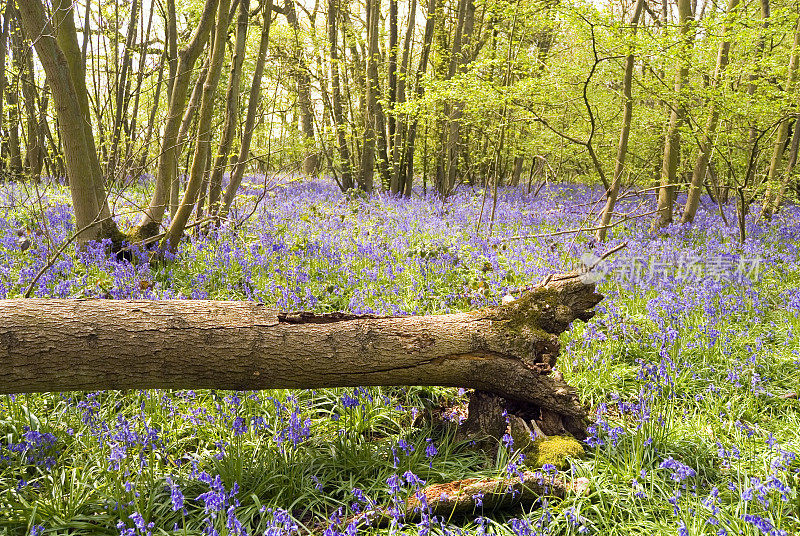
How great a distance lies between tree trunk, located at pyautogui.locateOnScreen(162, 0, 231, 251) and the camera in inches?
244

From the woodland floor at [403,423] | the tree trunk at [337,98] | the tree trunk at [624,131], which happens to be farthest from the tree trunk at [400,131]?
the woodland floor at [403,423]

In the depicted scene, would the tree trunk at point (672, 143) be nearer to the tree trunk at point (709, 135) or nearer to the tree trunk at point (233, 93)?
the tree trunk at point (709, 135)

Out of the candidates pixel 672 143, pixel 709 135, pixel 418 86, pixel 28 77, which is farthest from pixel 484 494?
pixel 418 86

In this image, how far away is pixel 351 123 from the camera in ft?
48.4

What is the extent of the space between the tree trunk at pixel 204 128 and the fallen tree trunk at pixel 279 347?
3.64 meters

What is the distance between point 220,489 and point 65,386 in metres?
0.96

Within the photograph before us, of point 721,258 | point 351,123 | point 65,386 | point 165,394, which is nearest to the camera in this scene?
point 65,386

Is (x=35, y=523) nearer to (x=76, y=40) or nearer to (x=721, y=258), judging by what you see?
(x=76, y=40)

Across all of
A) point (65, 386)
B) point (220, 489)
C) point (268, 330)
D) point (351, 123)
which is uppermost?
point (351, 123)

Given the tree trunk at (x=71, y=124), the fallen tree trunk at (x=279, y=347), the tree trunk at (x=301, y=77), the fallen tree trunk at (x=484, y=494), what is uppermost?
the tree trunk at (x=301, y=77)

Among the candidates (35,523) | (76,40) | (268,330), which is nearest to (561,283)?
(268,330)

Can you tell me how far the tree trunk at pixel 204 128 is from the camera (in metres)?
6.19

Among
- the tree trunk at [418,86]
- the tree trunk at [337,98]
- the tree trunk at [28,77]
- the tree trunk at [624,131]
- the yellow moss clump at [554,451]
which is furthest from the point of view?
the tree trunk at [418,86]

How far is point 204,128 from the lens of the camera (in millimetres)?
6453
